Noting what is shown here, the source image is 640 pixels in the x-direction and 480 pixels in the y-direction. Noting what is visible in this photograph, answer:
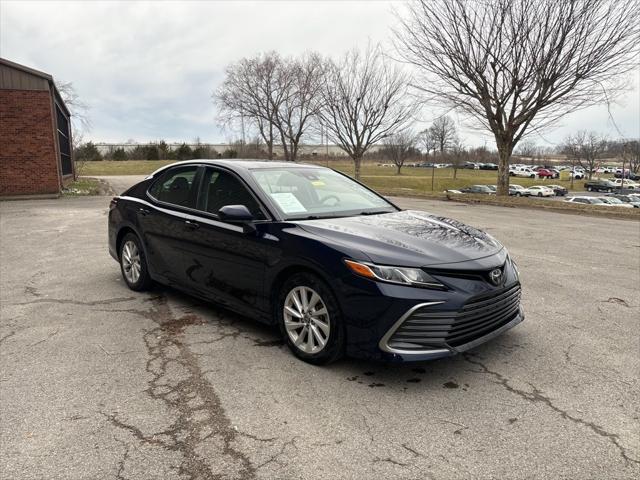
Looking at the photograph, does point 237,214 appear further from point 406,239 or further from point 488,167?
point 488,167

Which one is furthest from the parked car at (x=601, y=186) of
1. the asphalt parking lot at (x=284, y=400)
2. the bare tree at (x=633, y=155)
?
the asphalt parking lot at (x=284, y=400)

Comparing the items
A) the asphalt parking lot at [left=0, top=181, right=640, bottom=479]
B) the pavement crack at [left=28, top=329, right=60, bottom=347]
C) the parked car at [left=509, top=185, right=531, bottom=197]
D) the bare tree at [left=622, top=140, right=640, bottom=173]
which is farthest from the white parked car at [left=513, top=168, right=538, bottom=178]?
the pavement crack at [left=28, top=329, right=60, bottom=347]

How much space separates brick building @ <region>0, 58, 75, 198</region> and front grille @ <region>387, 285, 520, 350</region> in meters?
18.7

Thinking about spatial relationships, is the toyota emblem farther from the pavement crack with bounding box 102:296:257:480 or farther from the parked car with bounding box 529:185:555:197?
the parked car with bounding box 529:185:555:197

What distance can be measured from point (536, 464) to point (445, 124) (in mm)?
69707

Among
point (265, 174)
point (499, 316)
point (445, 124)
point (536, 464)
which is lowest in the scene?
point (536, 464)

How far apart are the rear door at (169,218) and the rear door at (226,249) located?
5.8 inches

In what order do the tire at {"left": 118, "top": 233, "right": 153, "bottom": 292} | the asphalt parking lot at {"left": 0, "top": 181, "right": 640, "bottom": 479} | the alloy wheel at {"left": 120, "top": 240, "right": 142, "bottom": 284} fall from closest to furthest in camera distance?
the asphalt parking lot at {"left": 0, "top": 181, "right": 640, "bottom": 479} → the tire at {"left": 118, "top": 233, "right": 153, "bottom": 292} → the alloy wheel at {"left": 120, "top": 240, "right": 142, "bottom": 284}

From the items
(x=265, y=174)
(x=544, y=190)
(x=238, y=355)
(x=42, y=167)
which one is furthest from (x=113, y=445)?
(x=544, y=190)

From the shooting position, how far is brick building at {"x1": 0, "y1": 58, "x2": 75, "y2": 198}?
17219mm

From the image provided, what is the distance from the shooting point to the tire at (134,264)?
525 cm

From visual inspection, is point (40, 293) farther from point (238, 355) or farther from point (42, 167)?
point (42, 167)

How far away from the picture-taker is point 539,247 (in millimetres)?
8672

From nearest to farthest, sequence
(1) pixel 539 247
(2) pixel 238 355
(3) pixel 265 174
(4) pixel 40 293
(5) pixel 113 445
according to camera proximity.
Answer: (5) pixel 113 445, (2) pixel 238 355, (3) pixel 265 174, (4) pixel 40 293, (1) pixel 539 247
